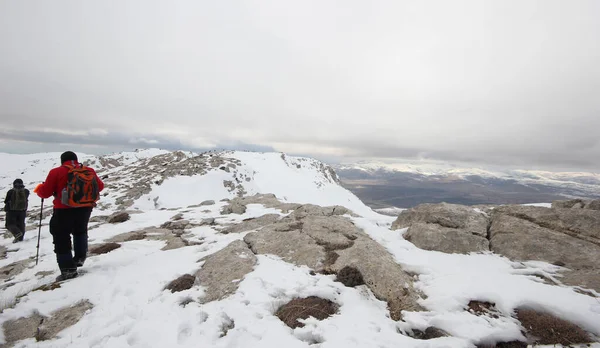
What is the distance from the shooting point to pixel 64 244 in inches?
343

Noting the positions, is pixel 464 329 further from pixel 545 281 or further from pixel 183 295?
pixel 183 295

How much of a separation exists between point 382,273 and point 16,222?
2227 centimetres

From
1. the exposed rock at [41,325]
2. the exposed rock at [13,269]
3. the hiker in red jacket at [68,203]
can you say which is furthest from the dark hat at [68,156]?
the exposed rock at [13,269]

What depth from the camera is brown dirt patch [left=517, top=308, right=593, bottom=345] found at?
200 inches

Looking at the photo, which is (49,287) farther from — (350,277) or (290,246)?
(350,277)

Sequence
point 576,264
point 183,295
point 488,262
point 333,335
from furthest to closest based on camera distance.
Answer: point 488,262
point 576,264
point 183,295
point 333,335

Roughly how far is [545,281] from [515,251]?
2220 millimetres

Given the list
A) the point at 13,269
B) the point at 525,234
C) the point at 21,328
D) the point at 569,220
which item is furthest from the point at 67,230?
the point at 569,220

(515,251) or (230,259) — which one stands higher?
(515,251)

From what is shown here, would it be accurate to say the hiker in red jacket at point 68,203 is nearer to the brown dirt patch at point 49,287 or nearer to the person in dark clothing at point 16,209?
the brown dirt patch at point 49,287

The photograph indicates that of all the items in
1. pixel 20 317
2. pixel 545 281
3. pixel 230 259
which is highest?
pixel 545 281

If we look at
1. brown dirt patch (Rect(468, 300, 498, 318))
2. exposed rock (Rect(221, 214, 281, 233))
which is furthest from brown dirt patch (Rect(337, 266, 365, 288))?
exposed rock (Rect(221, 214, 281, 233))

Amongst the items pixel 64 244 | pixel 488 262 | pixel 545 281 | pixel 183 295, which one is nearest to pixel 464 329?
pixel 545 281

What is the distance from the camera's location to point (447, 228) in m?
11.5
